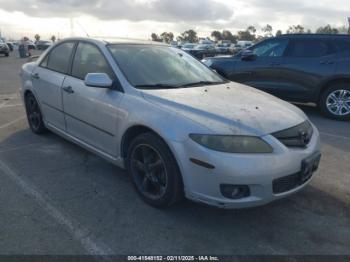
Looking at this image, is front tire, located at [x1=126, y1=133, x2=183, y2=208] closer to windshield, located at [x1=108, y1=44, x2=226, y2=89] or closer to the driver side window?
windshield, located at [x1=108, y1=44, x2=226, y2=89]

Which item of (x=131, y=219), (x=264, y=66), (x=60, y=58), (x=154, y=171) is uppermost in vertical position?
(x=60, y=58)

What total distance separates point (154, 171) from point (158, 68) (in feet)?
4.30

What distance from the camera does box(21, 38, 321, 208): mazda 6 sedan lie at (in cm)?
304

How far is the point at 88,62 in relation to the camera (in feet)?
14.8

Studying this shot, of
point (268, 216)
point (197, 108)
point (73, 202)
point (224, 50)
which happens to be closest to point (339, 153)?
point (268, 216)

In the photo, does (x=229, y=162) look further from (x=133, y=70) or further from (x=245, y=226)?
(x=133, y=70)

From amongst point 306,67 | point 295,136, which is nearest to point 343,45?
point 306,67

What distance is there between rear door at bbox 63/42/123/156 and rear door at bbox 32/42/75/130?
201mm

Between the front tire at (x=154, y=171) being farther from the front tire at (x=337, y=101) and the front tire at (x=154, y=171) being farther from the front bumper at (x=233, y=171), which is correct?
the front tire at (x=337, y=101)

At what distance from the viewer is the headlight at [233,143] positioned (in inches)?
119

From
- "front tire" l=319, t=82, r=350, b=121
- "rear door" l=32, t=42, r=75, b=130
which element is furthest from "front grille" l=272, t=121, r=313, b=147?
"front tire" l=319, t=82, r=350, b=121

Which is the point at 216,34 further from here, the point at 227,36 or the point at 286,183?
the point at 286,183

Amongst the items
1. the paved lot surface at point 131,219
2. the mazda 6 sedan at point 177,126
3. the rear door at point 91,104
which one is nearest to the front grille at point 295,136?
the mazda 6 sedan at point 177,126

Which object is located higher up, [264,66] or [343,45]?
[343,45]
